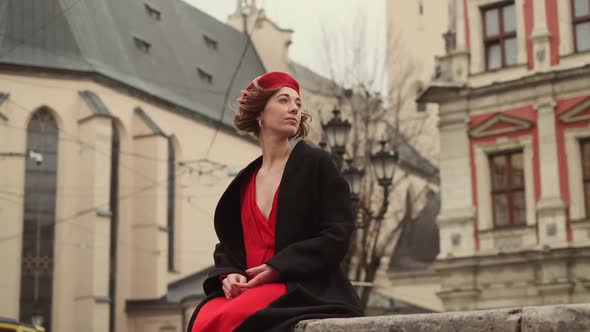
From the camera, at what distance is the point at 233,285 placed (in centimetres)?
382

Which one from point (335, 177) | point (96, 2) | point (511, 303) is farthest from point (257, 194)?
point (96, 2)

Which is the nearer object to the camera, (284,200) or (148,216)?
(284,200)

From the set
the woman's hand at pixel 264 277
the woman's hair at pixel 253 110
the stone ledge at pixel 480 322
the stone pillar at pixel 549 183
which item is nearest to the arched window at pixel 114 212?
the stone pillar at pixel 549 183

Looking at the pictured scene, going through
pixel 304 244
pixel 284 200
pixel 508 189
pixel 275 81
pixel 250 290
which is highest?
pixel 508 189

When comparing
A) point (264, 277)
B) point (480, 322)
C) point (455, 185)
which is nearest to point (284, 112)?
point (264, 277)

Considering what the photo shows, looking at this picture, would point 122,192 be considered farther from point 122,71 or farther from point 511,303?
point 511,303

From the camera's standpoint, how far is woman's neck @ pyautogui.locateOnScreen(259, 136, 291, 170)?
4.08m

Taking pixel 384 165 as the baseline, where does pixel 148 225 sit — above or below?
above

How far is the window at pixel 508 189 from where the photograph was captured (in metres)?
21.5

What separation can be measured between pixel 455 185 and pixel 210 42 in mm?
27539

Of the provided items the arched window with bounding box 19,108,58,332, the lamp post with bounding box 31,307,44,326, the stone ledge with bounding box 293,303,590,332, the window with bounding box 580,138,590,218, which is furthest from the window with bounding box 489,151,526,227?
the stone ledge with bounding box 293,303,590,332

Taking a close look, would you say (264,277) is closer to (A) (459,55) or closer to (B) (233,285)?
(B) (233,285)

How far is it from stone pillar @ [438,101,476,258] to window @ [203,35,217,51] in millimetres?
26673

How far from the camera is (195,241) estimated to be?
1654 inches
